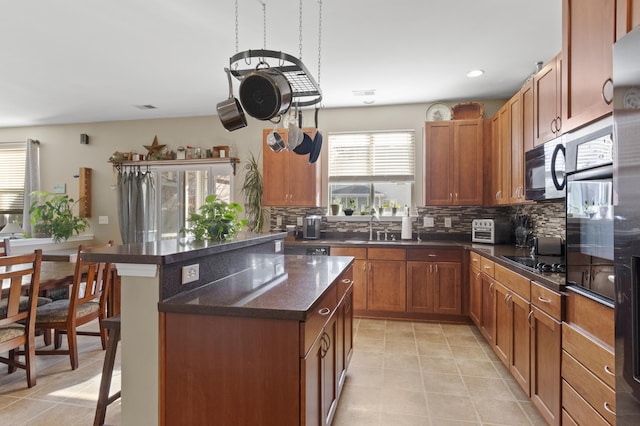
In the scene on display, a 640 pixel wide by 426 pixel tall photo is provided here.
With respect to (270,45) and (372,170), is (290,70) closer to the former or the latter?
(270,45)

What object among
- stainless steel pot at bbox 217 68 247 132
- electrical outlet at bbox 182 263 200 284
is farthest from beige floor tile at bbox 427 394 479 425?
stainless steel pot at bbox 217 68 247 132

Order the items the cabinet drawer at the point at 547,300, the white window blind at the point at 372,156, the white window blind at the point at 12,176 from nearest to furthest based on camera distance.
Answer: the cabinet drawer at the point at 547,300 → the white window blind at the point at 372,156 → the white window blind at the point at 12,176

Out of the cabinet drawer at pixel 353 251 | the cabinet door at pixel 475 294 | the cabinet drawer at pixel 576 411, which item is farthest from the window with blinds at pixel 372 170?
the cabinet drawer at pixel 576 411

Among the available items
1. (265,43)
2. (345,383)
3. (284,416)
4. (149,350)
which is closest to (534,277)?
(345,383)

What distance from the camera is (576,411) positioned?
1.68 meters

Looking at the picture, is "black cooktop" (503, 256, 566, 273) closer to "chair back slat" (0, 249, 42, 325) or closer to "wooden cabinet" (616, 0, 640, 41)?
"wooden cabinet" (616, 0, 640, 41)

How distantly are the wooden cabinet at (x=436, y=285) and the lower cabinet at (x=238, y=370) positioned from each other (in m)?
2.68

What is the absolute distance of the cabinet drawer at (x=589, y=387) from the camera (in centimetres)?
144

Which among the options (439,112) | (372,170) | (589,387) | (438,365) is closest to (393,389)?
(438,365)

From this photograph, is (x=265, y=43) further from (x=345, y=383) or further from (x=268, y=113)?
(x=345, y=383)

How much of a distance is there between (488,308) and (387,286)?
1180mm

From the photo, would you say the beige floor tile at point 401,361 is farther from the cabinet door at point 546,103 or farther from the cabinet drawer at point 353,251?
the cabinet door at point 546,103

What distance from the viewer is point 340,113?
490 centimetres

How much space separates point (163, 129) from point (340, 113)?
2761mm
